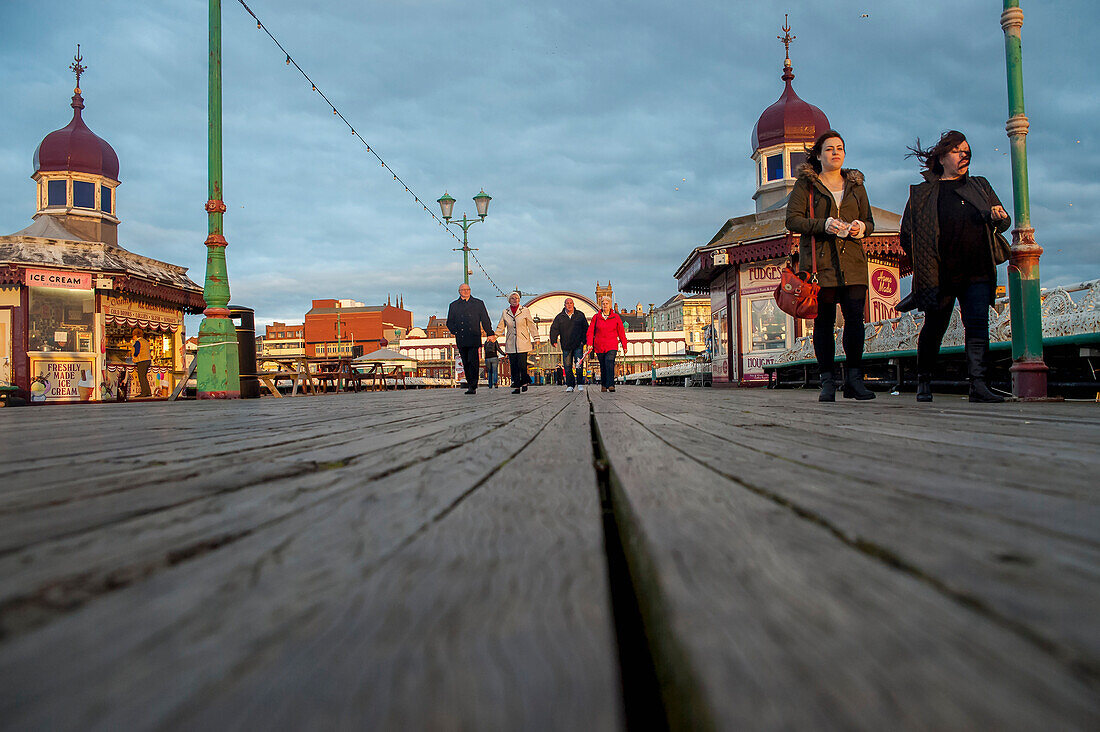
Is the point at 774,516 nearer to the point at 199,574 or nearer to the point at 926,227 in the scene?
the point at 199,574

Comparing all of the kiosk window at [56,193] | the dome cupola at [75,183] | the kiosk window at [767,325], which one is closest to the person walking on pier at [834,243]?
the kiosk window at [767,325]

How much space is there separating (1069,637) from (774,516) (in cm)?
33

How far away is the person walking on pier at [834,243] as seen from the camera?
178 inches

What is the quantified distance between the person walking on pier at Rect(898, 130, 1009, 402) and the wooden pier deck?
12.9 ft

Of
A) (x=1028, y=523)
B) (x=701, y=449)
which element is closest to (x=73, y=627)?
(x=1028, y=523)

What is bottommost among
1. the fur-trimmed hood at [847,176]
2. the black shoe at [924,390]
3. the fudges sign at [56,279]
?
the black shoe at [924,390]

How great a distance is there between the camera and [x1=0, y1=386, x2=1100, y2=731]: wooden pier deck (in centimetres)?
26

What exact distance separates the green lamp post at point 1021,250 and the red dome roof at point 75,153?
2565cm

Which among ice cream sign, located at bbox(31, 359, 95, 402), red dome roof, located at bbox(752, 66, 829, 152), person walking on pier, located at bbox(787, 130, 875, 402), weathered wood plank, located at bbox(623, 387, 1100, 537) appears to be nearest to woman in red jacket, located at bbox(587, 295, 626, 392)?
person walking on pier, located at bbox(787, 130, 875, 402)

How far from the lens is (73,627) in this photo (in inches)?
13.6

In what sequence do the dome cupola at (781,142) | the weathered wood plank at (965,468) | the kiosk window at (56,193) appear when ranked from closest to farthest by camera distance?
1. the weathered wood plank at (965,468)
2. the dome cupola at (781,142)
3. the kiosk window at (56,193)

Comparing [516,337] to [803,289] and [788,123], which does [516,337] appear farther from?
[788,123]

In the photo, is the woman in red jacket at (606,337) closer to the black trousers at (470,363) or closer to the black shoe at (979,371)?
the black trousers at (470,363)

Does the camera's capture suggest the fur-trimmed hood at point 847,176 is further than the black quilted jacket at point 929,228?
Yes
